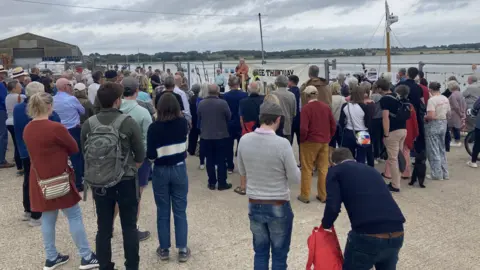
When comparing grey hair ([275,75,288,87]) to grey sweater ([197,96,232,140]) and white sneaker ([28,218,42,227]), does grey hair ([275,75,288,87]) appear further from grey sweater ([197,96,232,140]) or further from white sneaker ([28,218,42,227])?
white sneaker ([28,218,42,227])

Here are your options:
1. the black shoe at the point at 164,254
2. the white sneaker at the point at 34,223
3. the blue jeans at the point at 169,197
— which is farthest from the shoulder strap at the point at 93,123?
the white sneaker at the point at 34,223

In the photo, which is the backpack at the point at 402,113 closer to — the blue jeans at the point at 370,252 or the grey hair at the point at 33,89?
the blue jeans at the point at 370,252

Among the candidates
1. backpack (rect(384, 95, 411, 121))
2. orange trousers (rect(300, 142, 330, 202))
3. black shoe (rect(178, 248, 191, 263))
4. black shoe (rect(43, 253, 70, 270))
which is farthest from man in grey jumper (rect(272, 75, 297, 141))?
black shoe (rect(43, 253, 70, 270))

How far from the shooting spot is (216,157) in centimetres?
656

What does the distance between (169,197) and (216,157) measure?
250 cm

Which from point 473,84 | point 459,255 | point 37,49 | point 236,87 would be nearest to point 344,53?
point 473,84

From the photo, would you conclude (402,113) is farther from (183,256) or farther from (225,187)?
(183,256)

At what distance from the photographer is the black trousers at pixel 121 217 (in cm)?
347

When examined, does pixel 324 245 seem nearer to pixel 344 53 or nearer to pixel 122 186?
pixel 122 186

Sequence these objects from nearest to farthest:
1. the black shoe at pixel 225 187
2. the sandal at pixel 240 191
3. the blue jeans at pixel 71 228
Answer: the blue jeans at pixel 71 228, the sandal at pixel 240 191, the black shoe at pixel 225 187

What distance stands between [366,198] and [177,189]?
198 cm

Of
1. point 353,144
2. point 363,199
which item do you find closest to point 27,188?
point 363,199

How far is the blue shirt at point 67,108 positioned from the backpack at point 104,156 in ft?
9.24

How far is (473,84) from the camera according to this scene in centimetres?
959
